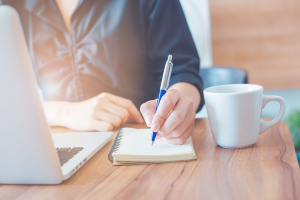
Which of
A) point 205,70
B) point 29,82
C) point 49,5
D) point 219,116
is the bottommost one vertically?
point 205,70

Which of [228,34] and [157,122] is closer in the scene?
[157,122]

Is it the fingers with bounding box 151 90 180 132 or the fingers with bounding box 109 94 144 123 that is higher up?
the fingers with bounding box 151 90 180 132

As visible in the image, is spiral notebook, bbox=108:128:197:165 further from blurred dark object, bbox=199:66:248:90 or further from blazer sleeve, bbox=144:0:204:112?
blurred dark object, bbox=199:66:248:90

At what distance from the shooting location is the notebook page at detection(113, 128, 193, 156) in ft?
1.50

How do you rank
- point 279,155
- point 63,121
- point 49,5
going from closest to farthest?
point 279,155 → point 63,121 → point 49,5

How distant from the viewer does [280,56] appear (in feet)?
5.97

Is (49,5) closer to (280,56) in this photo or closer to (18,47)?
(18,47)

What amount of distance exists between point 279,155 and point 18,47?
16.1 inches

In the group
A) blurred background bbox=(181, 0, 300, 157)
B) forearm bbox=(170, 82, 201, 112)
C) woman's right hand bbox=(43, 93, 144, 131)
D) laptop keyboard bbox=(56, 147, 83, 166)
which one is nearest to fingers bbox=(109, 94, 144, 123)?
woman's right hand bbox=(43, 93, 144, 131)

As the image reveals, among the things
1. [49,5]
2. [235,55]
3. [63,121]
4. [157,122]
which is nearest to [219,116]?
[157,122]

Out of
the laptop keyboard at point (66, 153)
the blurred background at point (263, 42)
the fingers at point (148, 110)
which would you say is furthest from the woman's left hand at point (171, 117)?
the blurred background at point (263, 42)

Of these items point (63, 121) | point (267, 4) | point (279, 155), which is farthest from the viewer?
point (267, 4)

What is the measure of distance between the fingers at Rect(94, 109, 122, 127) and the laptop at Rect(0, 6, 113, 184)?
249 millimetres

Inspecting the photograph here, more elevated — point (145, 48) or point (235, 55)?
point (145, 48)
